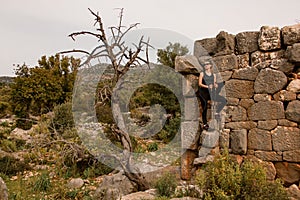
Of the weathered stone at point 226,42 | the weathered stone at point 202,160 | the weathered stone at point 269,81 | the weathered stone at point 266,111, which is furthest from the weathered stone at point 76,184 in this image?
the weathered stone at point 269,81

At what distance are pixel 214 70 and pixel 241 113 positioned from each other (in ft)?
3.05

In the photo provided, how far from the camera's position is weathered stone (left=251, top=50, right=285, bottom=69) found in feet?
16.2

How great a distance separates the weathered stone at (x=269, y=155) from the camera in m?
4.82

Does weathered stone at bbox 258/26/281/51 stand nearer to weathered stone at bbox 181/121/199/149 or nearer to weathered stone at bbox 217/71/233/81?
weathered stone at bbox 217/71/233/81

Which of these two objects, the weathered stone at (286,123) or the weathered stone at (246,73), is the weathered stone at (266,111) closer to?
the weathered stone at (286,123)

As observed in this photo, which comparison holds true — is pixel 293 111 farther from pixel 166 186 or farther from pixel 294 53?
pixel 166 186

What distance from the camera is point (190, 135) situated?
5.93 meters

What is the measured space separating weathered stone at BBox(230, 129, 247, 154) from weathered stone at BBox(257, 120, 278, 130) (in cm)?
27

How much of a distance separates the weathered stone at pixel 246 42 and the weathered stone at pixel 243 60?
7 centimetres

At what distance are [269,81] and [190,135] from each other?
1777 mm

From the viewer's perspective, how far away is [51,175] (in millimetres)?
8422

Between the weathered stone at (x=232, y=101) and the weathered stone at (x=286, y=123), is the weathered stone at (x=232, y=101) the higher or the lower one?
the higher one

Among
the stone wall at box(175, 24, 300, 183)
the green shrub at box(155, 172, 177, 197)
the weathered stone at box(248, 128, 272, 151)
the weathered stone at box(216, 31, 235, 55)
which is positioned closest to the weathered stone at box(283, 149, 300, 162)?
the stone wall at box(175, 24, 300, 183)

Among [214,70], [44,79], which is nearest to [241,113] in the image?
[214,70]
